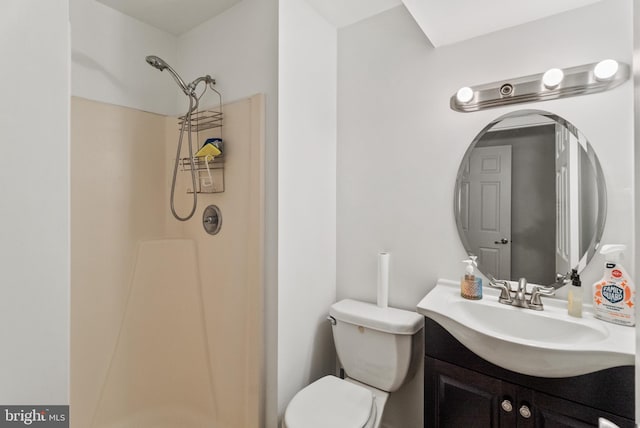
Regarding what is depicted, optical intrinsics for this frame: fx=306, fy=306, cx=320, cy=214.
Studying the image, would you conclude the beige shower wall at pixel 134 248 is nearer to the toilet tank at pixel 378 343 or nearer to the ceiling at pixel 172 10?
the toilet tank at pixel 378 343

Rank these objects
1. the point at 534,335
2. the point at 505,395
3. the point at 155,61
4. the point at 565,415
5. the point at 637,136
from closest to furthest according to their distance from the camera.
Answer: the point at 637,136 → the point at 565,415 → the point at 505,395 → the point at 534,335 → the point at 155,61

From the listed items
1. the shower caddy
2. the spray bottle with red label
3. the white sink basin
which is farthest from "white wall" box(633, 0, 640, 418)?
the shower caddy

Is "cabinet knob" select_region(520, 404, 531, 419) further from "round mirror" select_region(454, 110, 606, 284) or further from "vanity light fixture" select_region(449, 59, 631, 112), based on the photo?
"vanity light fixture" select_region(449, 59, 631, 112)

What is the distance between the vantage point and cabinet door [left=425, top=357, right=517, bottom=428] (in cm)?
110

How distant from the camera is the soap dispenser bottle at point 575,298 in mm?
1168

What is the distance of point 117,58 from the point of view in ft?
5.93

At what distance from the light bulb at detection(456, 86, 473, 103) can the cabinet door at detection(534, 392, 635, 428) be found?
123cm

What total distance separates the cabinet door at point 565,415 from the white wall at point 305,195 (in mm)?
1037

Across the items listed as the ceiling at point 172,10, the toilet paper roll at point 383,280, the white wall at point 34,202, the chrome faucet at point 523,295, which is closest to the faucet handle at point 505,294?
the chrome faucet at point 523,295

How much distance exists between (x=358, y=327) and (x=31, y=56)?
4.89 feet

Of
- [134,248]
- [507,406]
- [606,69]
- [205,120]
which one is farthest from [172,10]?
[507,406]

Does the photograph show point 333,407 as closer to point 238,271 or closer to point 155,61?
point 238,271

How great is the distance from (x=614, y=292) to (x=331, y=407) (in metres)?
1.18

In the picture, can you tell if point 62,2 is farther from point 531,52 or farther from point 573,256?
point 573,256
